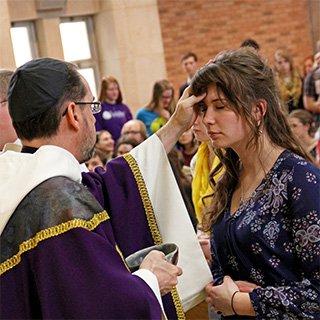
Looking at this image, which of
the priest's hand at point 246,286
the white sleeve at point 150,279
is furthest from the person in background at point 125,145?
the white sleeve at point 150,279

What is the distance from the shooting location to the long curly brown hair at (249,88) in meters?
2.26

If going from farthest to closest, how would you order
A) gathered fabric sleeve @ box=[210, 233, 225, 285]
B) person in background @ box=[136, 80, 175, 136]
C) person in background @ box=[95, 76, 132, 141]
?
1. person in background @ box=[95, 76, 132, 141]
2. person in background @ box=[136, 80, 175, 136]
3. gathered fabric sleeve @ box=[210, 233, 225, 285]

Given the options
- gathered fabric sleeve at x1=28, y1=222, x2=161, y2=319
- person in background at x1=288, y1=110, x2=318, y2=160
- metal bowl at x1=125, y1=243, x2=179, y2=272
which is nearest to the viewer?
gathered fabric sleeve at x1=28, y1=222, x2=161, y2=319

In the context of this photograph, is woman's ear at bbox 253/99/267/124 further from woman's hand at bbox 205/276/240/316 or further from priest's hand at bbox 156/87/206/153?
woman's hand at bbox 205/276/240/316

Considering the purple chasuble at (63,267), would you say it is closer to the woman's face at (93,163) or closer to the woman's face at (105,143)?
the woman's face at (93,163)

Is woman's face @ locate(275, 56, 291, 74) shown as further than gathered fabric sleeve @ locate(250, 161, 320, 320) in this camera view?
Yes

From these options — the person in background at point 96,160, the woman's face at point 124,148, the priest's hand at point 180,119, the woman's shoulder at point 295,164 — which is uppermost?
the priest's hand at point 180,119

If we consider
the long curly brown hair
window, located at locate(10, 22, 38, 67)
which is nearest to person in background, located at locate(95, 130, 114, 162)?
window, located at locate(10, 22, 38, 67)

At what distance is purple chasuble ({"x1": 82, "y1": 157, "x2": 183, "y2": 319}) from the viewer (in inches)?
94.0

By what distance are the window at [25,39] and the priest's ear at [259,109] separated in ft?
17.2

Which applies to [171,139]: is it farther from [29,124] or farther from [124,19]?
[124,19]

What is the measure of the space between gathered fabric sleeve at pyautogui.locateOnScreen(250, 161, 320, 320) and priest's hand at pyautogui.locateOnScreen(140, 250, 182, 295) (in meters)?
0.29

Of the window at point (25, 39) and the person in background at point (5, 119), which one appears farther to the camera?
the window at point (25, 39)

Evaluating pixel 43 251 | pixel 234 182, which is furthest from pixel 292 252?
pixel 43 251
